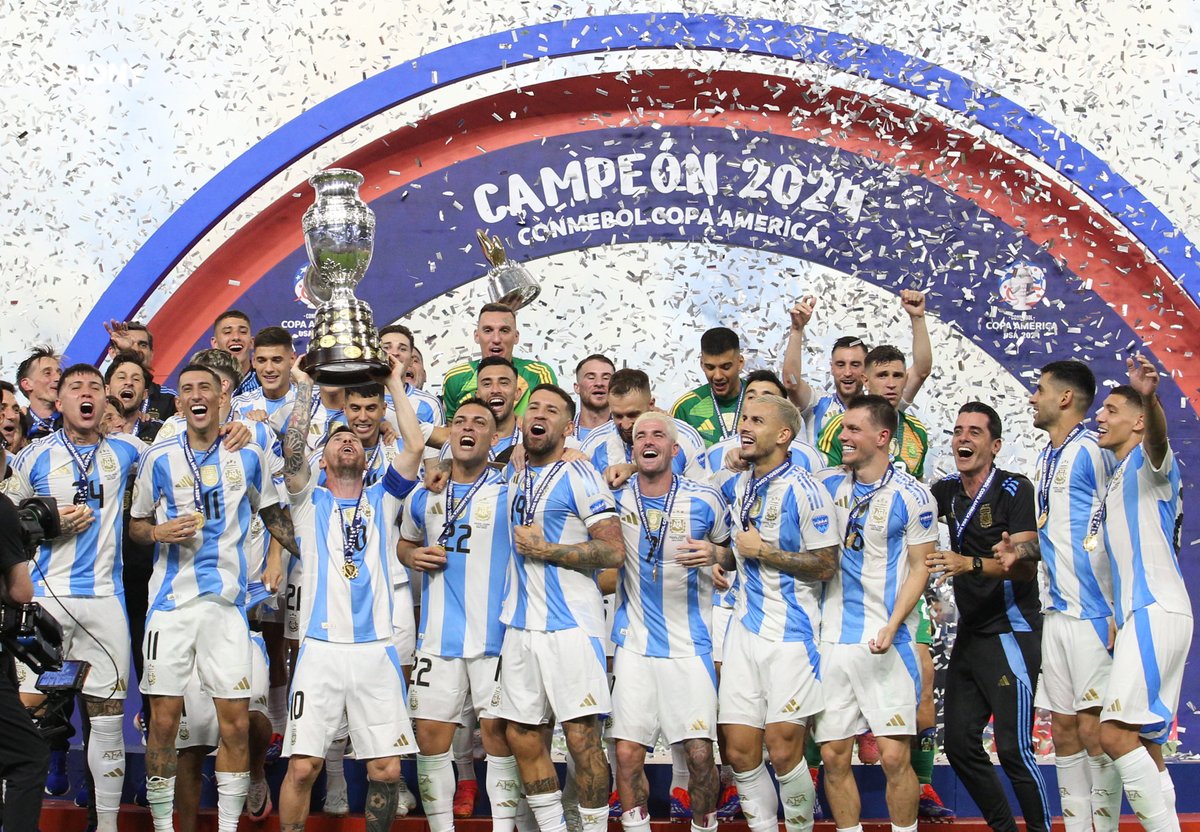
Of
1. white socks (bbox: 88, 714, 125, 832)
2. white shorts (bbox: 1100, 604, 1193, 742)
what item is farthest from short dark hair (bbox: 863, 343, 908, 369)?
white socks (bbox: 88, 714, 125, 832)

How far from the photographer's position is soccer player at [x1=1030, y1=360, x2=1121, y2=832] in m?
5.96

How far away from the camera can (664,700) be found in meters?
5.87

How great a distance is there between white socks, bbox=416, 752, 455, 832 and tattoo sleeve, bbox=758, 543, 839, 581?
1.56 m

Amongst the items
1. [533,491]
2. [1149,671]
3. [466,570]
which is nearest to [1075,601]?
[1149,671]

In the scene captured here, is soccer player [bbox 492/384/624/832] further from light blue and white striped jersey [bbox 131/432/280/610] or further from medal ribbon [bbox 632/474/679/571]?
light blue and white striped jersey [bbox 131/432/280/610]

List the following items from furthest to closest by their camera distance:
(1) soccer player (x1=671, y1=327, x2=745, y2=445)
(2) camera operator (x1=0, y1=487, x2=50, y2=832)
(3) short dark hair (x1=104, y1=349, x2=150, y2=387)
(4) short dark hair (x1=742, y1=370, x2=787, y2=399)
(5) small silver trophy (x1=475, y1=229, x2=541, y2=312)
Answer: (5) small silver trophy (x1=475, y1=229, x2=541, y2=312)
(1) soccer player (x1=671, y1=327, x2=745, y2=445)
(3) short dark hair (x1=104, y1=349, x2=150, y2=387)
(4) short dark hair (x1=742, y1=370, x2=787, y2=399)
(2) camera operator (x1=0, y1=487, x2=50, y2=832)

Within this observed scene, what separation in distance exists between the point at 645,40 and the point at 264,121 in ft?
7.37

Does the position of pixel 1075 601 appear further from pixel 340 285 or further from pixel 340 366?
pixel 340 285

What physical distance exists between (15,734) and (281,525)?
4.98 ft

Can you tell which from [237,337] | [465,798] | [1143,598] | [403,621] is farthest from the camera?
[237,337]

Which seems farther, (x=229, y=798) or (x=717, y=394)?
(x=717, y=394)

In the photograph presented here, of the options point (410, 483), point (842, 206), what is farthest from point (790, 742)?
point (842, 206)

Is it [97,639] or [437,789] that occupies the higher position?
[97,639]

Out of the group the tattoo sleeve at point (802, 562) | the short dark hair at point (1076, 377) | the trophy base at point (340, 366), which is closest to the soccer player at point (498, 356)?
the trophy base at point (340, 366)
